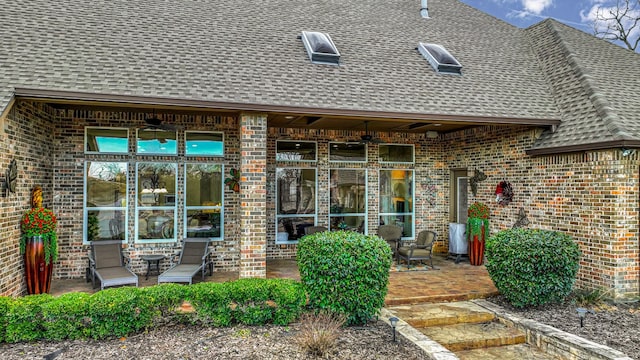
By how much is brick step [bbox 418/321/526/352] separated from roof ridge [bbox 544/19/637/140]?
11.8 feet

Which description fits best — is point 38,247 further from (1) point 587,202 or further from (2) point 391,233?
(1) point 587,202

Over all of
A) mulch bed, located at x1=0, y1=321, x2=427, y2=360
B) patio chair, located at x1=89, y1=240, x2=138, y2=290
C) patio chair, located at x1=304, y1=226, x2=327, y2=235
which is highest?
patio chair, located at x1=304, y1=226, x2=327, y2=235

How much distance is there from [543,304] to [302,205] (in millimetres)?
5487

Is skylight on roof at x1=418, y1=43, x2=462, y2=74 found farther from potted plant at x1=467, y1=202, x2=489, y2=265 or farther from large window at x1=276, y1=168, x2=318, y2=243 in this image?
large window at x1=276, y1=168, x2=318, y2=243

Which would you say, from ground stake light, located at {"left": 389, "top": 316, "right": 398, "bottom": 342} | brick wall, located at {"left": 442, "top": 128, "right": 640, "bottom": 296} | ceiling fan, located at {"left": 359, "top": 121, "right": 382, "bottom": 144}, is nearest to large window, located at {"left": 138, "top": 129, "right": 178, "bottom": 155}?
ceiling fan, located at {"left": 359, "top": 121, "right": 382, "bottom": 144}

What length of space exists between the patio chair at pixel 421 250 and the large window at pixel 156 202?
4.99m

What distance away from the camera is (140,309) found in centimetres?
492

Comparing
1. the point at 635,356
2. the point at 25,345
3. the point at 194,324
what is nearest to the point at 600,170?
the point at 635,356

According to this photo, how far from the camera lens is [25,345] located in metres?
4.55

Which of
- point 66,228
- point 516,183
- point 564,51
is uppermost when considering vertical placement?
point 564,51

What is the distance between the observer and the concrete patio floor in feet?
21.4

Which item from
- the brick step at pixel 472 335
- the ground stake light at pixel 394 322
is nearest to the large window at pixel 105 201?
the ground stake light at pixel 394 322

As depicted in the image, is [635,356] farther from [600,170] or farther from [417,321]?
[600,170]

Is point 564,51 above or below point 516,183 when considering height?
above
